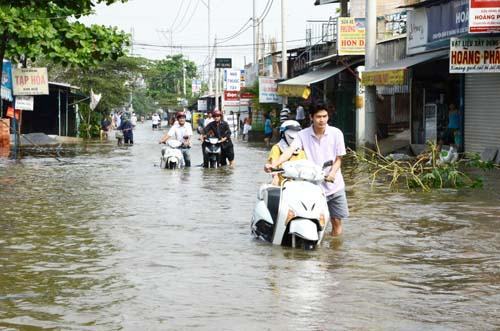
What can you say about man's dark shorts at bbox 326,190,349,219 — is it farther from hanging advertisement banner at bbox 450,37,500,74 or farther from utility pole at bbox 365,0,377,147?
utility pole at bbox 365,0,377,147

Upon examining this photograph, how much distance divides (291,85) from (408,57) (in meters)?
7.81

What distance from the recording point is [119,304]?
6922 millimetres

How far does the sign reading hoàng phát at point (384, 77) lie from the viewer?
23.6m

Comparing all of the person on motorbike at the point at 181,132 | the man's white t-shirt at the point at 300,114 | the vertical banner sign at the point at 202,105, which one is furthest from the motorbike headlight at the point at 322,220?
the vertical banner sign at the point at 202,105

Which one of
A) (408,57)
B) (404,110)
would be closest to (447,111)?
(408,57)

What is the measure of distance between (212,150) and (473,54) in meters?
6.81

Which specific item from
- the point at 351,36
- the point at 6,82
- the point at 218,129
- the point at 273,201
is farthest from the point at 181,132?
the point at 273,201

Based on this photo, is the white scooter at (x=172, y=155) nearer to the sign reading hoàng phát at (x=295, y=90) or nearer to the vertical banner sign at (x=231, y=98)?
the sign reading hoàng phát at (x=295, y=90)

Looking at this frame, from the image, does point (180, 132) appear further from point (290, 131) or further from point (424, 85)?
point (290, 131)

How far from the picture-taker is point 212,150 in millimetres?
23297

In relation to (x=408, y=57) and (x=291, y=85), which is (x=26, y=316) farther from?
(x=291, y=85)

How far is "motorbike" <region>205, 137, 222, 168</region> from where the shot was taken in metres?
23.1

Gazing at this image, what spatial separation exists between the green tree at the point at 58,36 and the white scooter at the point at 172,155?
3.22 meters

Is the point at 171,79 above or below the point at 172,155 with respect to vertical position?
above
